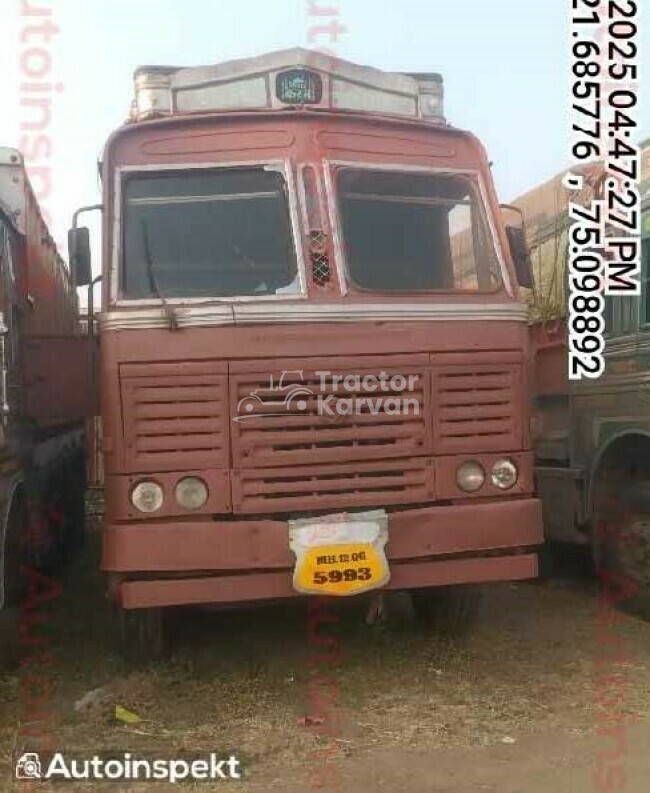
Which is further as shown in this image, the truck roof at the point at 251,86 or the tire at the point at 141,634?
the truck roof at the point at 251,86

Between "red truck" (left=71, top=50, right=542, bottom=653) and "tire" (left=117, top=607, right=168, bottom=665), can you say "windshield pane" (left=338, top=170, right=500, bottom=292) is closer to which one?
"red truck" (left=71, top=50, right=542, bottom=653)

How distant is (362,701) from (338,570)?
74cm

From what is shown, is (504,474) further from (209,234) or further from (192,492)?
(209,234)

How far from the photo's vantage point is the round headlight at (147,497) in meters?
4.72

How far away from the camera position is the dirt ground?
159 inches

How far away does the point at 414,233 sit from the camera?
5480mm

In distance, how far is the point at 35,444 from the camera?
6441mm

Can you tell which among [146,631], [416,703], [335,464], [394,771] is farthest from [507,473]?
[146,631]

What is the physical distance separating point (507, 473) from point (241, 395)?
145 cm

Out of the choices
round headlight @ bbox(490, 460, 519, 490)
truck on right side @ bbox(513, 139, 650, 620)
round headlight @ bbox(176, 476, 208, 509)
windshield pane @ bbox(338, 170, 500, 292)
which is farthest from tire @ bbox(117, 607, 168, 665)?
truck on right side @ bbox(513, 139, 650, 620)

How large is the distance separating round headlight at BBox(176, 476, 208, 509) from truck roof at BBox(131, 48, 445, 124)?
6.89 feet

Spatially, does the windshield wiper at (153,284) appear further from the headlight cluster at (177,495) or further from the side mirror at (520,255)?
the side mirror at (520,255)

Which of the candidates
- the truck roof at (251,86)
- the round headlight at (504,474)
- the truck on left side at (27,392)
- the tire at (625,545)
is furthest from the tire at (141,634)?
the tire at (625,545)

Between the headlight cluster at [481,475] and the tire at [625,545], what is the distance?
182cm
